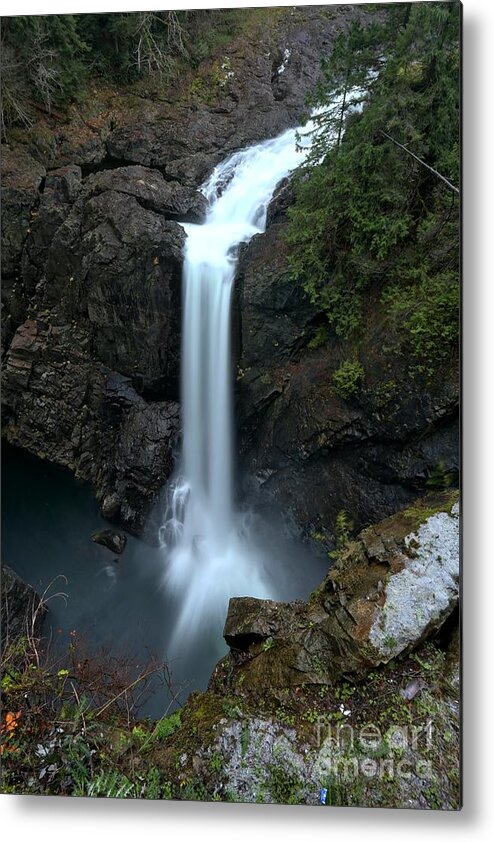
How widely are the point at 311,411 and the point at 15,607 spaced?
89.7 inches

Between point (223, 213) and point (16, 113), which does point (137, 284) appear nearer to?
point (223, 213)

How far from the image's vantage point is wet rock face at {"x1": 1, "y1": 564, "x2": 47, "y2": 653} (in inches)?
102

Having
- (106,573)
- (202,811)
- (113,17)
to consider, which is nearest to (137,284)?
(113,17)

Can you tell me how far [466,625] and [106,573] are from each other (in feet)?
7.56

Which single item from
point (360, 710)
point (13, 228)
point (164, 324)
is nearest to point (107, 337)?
point (164, 324)

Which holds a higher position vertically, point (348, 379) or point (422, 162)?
point (422, 162)

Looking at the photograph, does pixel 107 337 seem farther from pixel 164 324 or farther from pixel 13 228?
pixel 13 228

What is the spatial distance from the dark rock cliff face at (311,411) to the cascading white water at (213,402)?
174mm

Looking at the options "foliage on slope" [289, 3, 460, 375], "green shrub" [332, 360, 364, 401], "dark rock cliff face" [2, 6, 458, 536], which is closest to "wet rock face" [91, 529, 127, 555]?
"dark rock cliff face" [2, 6, 458, 536]

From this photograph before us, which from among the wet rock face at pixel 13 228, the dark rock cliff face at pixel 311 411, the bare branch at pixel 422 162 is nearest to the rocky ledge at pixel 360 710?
the dark rock cliff face at pixel 311 411

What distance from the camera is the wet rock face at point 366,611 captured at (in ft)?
7.36

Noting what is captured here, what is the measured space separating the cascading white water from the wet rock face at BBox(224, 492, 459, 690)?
38 cm

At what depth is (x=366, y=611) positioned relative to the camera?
233 cm

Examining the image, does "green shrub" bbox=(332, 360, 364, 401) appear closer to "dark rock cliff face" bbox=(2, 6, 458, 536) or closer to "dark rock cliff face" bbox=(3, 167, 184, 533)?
"dark rock cliff face" bbox=(2, 6, 458, 536)
